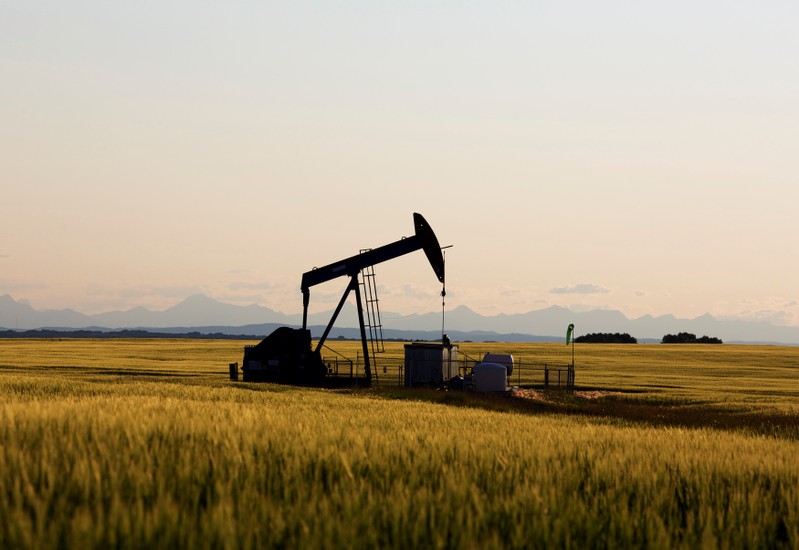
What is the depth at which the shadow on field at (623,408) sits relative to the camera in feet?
96.4

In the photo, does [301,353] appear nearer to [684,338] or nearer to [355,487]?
[355,487]

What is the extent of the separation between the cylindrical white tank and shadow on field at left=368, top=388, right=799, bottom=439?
35.9 inches

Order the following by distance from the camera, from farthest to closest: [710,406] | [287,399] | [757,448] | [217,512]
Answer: [710,406]
[287,399]
[757,448]
[217,512]

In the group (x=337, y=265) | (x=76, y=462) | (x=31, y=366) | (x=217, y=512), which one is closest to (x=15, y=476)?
(x=76, y=462)

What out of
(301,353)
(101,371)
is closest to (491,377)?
(301,353)

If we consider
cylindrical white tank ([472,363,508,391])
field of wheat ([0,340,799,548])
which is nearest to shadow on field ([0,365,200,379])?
cylindrical white tank ([472,363,508,391])

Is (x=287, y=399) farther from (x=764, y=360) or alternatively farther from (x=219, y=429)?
(x=764, y=360)

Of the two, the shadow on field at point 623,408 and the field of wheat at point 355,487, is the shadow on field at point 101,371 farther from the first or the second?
the field of wheat at point 355,487

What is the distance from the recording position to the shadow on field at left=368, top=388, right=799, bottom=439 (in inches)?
1157

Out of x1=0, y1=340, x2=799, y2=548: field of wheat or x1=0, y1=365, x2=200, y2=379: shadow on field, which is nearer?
x1=0, y1=340, x2=799, y2=548: field of wheat

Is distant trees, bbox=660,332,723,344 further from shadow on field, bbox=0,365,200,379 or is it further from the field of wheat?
the field of wheat

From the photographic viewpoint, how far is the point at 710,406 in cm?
3578

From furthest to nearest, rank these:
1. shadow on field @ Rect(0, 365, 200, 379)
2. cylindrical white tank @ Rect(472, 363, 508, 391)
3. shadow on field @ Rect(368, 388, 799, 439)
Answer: shadow on field @ Rect(0, 365, 200, 379) → cylindrical white tank @ Rect(472, 363, 508, 391) → shadow on field @ Rect(368, 388, 799, 439)

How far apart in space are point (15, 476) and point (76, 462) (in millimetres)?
656
